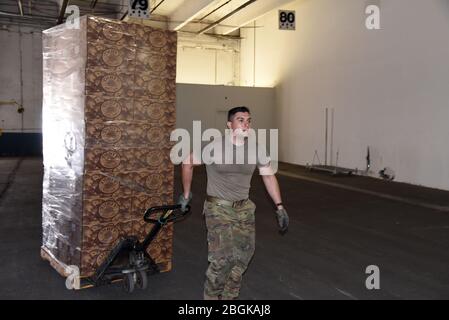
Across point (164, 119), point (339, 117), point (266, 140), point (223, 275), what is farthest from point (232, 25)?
Answer: point (223, 275)

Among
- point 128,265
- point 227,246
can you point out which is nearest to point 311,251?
point 227,246

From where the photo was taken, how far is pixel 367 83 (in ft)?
41.2

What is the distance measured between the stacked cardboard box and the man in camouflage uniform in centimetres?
95

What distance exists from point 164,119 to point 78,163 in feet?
3.04

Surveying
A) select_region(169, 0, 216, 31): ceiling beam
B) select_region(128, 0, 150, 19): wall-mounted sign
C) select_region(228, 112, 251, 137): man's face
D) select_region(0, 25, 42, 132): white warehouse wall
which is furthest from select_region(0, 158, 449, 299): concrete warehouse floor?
select_region(0, 25, 42, 132): white warehouse wall

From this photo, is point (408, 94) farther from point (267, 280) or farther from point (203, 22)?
point (203, 22)

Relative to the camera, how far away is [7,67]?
18.0 meters

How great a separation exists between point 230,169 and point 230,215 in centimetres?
37

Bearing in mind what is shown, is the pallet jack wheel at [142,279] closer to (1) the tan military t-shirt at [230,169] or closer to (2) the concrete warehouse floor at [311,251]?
(2) the concrete warehouse floor at [311,251]

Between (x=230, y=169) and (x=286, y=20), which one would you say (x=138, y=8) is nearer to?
(x=286, y=20)

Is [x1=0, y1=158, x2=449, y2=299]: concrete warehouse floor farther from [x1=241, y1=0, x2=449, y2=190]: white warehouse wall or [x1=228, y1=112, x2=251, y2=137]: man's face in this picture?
[x1=241, y1=0, x2=449, y2=190]: white warehouse wall

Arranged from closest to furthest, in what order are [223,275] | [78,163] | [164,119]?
[223,275]
[78,163]
[164,119]

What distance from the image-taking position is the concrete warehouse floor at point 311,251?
4.18 m

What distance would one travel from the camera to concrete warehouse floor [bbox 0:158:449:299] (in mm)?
4184
